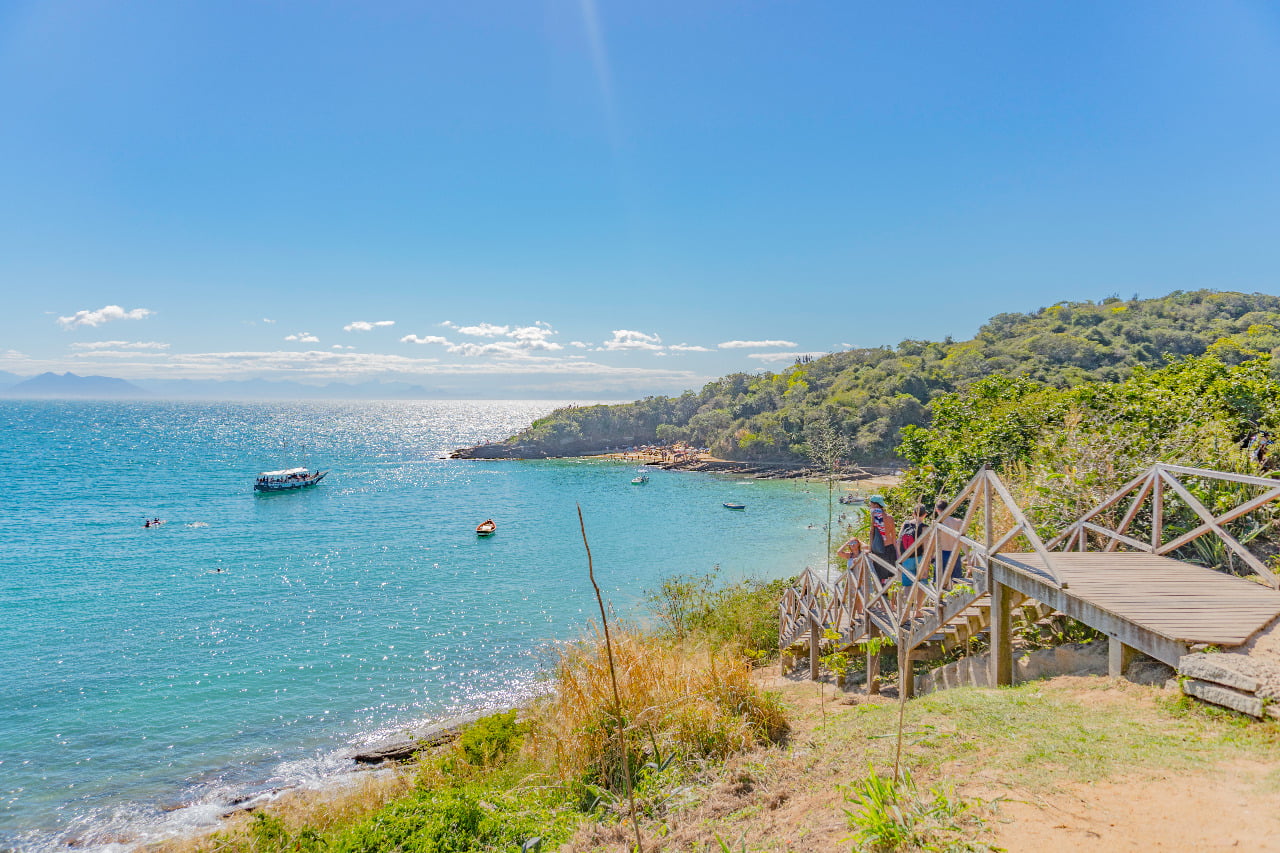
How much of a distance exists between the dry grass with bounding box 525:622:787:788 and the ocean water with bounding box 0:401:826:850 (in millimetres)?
2034

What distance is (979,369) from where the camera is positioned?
68000mm

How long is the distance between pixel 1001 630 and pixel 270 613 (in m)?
25.5

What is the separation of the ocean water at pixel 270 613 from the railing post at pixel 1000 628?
461 centimetres

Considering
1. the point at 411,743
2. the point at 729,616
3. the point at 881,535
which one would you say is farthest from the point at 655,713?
the point at 411,743

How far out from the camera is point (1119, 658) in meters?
4.92

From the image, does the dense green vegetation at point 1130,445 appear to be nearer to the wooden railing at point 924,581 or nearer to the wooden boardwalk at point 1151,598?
the wooden railing at point 924,581

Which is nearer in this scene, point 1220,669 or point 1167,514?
point 1220,669

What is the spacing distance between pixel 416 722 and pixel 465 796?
10.4 meters

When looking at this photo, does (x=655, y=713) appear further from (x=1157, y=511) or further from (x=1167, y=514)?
(x=1167, y=514)

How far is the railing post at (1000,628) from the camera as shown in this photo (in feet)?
19.6

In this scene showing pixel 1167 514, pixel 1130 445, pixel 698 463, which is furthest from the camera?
pixel 698 463

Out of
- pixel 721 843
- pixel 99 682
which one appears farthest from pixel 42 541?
pixel 721 843

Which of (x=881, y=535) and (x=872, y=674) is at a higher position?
(x=881, y=535)

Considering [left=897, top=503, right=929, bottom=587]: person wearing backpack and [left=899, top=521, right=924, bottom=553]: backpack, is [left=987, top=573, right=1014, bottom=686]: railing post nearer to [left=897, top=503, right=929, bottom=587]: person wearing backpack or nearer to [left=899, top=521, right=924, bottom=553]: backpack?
[left=897, top=503, right=929, bottom=587]: person wearing backpack
